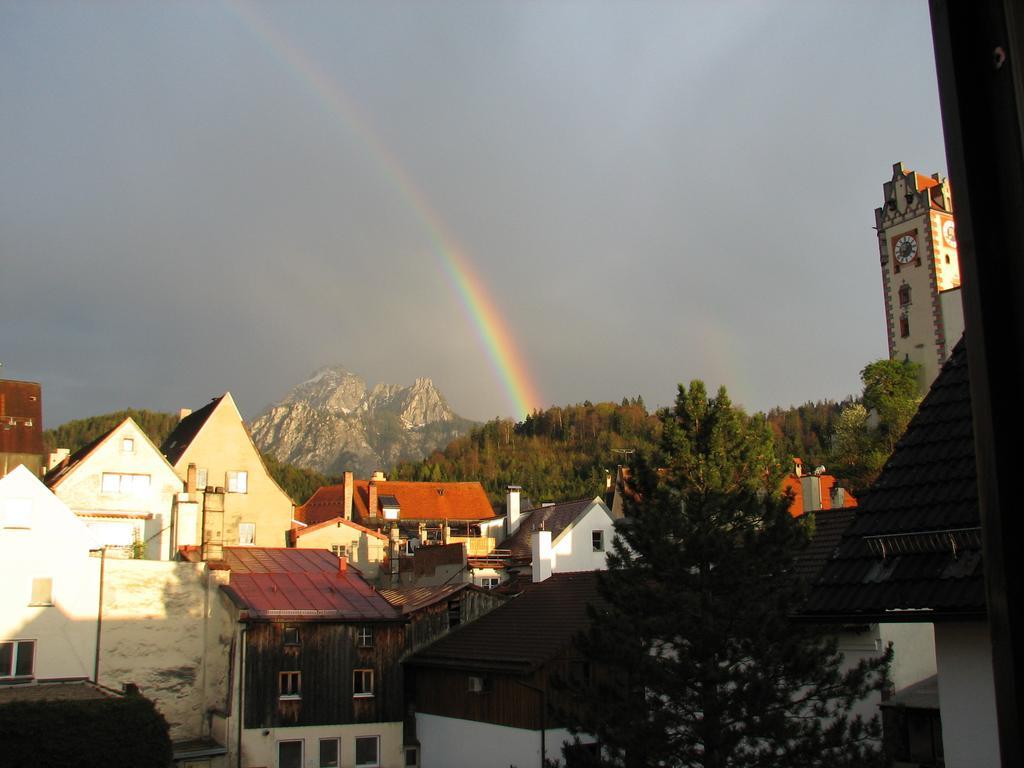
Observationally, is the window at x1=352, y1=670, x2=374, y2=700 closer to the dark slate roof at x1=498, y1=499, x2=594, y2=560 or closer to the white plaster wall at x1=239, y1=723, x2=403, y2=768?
the white plaster wall at x1=239, y1=723, x2=403, y2=768

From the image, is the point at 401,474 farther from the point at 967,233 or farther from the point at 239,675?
the point at 967,233

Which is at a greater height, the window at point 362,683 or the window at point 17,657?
the window at point 17,657

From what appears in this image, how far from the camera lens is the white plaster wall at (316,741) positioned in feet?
113

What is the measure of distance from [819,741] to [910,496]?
10285 mm

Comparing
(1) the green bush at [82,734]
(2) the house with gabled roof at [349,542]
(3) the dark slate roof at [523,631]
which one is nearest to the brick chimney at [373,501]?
(2) the house with gabled roof at [349,542]

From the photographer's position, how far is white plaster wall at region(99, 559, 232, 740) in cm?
3516

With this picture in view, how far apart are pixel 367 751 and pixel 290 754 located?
3.10 m

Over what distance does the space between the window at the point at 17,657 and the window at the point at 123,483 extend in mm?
16193

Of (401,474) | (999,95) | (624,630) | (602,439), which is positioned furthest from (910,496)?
(602,439)

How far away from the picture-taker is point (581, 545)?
52.1 meters

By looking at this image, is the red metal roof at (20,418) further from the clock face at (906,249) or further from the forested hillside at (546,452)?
the clock face at (906,249)

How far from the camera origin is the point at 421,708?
38.1 m

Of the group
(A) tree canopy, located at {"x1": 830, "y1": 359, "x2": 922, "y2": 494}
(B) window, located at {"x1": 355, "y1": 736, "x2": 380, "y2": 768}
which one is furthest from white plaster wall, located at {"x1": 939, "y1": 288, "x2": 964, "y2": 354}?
(B) window, located at {"x1": 355, "y1": 736, "x2": 380, "y2": 768}

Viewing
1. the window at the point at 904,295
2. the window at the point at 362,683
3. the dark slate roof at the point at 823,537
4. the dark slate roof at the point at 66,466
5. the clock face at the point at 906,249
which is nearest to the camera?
the dark slate roof at the point at 823,537
